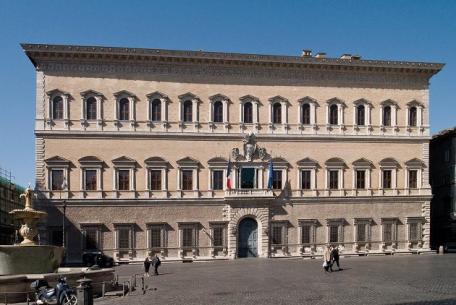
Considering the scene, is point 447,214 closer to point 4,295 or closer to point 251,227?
point 251,227

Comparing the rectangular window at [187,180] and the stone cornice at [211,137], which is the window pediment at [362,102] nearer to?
the stone cornice at [211,137]

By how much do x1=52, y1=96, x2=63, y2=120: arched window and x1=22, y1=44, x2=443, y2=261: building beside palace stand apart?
0.11 metres

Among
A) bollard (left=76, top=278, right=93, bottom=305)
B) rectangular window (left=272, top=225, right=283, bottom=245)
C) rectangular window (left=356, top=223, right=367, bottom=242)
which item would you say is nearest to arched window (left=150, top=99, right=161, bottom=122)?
rectangular window (left=272, top=225, right=283, bottom=245)


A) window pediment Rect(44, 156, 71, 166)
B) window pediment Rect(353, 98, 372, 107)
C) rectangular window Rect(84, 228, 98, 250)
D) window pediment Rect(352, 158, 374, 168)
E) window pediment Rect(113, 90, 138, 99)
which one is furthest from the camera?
window pediment Rect(353, 98, 372, 107)

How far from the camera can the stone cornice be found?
3916cm

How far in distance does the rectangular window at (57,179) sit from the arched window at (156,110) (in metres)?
7.13

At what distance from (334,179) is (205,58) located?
12620 mm

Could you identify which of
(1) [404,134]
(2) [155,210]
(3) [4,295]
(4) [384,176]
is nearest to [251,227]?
(2) [155,210]

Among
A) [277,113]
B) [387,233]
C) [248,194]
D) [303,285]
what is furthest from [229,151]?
[303,285]

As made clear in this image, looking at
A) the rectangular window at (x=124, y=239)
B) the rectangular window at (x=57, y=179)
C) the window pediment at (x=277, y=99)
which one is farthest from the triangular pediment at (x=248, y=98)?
the rectangular window at (x=57, y=179)

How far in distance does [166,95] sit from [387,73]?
1652 centimetres

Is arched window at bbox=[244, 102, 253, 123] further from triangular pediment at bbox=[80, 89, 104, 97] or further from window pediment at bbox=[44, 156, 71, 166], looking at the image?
window pediment at bbox=[44, 156, 71, 166]

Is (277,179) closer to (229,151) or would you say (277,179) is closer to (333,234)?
(229,151)

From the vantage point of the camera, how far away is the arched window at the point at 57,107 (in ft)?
129
